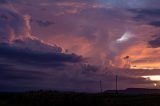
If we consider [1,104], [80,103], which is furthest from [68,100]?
[1,104]

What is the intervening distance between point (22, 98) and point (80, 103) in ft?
59.2

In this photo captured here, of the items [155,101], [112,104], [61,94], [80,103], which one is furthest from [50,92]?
[155,101]

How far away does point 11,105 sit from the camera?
93.3 meters

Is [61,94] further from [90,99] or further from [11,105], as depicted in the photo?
[11,105]

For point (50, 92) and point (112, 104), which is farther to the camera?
point (50, 92)

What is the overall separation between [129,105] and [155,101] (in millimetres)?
8497

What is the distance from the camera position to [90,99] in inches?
3900

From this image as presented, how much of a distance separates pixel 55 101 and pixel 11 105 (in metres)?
11.2

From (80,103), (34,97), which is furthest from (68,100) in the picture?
(34,97)

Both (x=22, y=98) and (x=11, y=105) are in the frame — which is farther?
(x=22, y=98)

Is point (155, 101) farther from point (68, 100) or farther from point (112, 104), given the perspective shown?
point (68, 100)

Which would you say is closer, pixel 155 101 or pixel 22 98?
pixel 155 101

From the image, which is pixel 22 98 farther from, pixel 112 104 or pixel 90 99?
pixel 112 104

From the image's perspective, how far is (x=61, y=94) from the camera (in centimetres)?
10188
